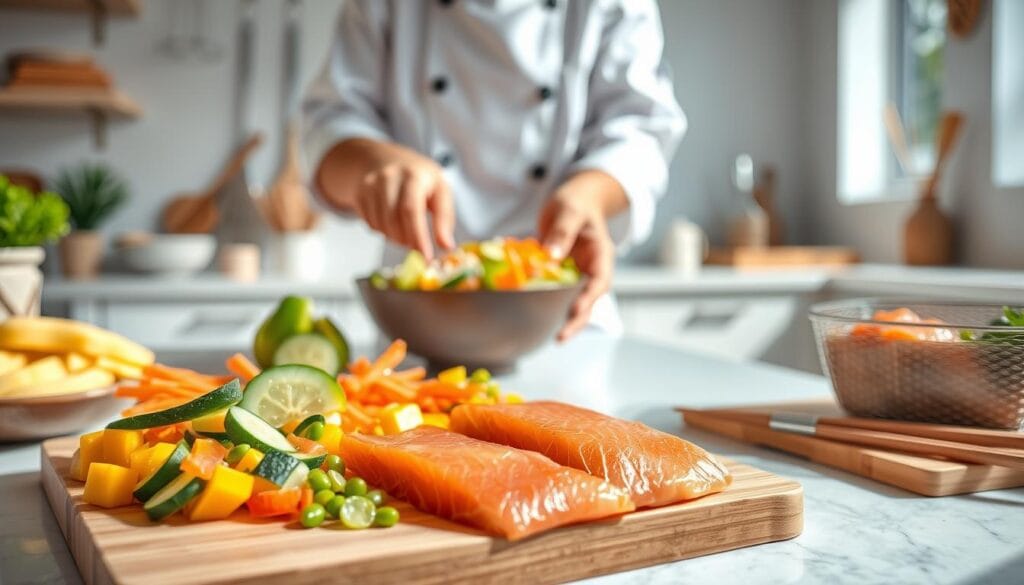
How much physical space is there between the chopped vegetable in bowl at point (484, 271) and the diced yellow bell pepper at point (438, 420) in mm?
405

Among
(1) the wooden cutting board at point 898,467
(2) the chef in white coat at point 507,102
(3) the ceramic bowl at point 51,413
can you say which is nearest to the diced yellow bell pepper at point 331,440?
(3) the ceramic bowl at point 51,413

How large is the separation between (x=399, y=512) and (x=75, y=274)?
116 inches

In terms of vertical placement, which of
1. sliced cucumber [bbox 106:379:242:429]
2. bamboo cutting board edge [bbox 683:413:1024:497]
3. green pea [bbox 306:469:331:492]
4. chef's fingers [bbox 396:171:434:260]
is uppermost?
chef's fingers [bbox 396:171:434:260]

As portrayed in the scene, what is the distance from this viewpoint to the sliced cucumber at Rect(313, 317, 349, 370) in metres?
1.27

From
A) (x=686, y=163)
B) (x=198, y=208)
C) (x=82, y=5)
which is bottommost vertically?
(x=198, y=208)

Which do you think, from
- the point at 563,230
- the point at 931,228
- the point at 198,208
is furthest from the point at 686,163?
the point at 563,230

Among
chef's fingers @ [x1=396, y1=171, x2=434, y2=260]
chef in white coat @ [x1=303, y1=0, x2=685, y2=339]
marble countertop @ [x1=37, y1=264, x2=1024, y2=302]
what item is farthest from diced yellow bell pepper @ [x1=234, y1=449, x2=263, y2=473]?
marble countertop @ [x1=37, y1=264, x2=1024, y2=302]

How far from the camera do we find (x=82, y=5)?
3307 mm

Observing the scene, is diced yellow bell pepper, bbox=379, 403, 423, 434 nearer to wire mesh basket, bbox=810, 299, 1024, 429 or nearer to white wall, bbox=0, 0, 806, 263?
wire mesh basket, bbox=810, 299, 1024, 429

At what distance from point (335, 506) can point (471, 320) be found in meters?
0.72

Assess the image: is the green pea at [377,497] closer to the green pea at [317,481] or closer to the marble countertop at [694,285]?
the green pea at [317,481]

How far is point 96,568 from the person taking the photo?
600 millimetres

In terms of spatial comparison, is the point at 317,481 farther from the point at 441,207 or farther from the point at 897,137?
the point at 897,137

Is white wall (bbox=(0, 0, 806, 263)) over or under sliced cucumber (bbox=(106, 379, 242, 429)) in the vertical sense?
over
